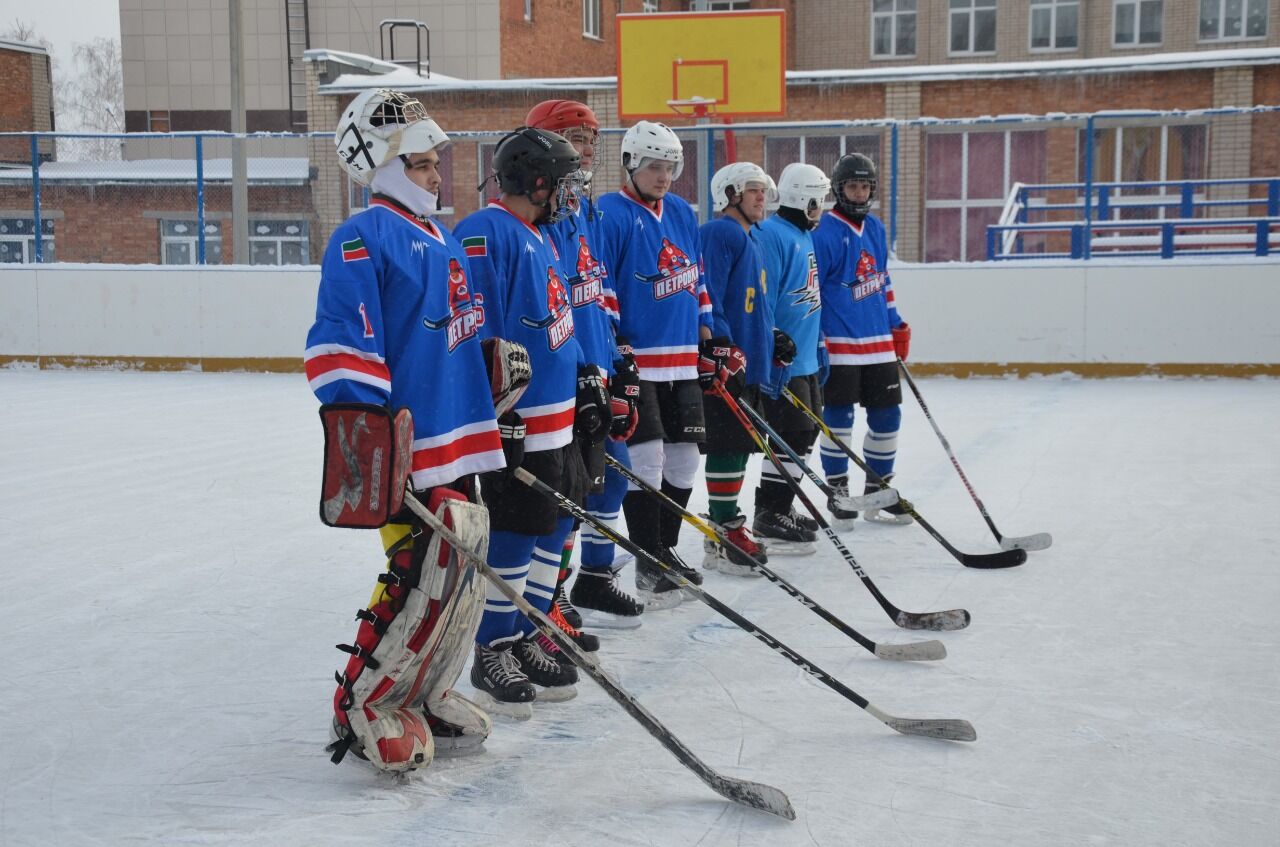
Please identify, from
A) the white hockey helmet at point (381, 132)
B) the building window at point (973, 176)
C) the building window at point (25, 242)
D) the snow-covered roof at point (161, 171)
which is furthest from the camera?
the building window at point (973, 176)

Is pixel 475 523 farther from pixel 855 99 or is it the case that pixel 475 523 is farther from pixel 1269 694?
pixel 855 99

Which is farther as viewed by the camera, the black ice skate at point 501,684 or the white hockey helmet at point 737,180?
the white hockey helmet at point 737,180

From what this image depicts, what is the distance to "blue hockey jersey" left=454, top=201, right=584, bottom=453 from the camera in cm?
292

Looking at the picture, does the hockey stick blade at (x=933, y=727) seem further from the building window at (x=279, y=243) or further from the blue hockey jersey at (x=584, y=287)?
the building window at (x=279, y=243)

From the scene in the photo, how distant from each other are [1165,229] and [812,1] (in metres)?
11.4

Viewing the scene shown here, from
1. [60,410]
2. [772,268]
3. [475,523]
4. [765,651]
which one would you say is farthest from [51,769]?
[60,410]

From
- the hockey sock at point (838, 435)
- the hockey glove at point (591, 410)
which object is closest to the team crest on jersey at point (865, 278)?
the hockey sock at point (838, 435)

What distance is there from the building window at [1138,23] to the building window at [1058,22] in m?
0.60

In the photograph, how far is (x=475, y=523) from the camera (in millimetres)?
2459

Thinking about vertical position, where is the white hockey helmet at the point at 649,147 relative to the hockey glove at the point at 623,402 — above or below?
above

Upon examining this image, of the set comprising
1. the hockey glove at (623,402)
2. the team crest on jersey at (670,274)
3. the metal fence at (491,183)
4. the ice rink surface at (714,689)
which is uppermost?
the metal fence at (491,183)

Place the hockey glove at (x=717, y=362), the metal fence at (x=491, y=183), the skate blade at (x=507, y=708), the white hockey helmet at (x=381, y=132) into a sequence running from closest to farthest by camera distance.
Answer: the white hockey helmet at (x=381, y=132) < the skate blade at (x=507, y=708) < the hockey glove at (x=717, y=362) < the metal fence at (x=491, y=183)

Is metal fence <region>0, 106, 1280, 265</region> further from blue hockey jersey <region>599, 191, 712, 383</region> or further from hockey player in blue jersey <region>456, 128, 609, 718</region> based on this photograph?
hockey player in blue jersey <region>456, 128, 609, 718</region>

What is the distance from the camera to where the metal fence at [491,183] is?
1135 centimetres
